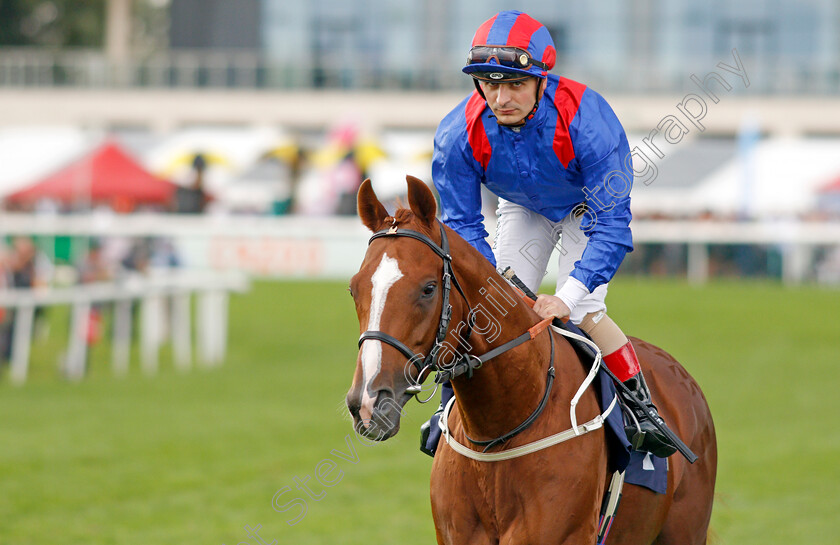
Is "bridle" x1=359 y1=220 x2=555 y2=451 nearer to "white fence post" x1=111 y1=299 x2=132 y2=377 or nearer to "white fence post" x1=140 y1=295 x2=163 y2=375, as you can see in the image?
"white fence post" x1=111 y1=299 x2=132 y2=377

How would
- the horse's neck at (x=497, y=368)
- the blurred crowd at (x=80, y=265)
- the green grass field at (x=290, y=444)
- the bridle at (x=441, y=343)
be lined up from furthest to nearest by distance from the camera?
the blurred crowd at (x=80, y=265) → the green grass field at (x=290, y=444) → the horse's neck at (x=497, y=368) → the bridle at (x=441, y=343)

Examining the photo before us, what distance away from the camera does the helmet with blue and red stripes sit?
346cm

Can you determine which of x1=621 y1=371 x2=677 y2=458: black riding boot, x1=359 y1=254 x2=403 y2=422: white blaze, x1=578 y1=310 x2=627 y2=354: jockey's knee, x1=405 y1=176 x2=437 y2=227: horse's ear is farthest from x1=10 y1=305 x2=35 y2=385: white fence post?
x1=359 y1=254 x2=403 y2=422: white blaze

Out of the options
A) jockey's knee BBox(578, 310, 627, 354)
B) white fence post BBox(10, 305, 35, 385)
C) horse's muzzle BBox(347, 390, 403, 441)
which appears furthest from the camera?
white fence post BBox(10, 305, 35, 385)

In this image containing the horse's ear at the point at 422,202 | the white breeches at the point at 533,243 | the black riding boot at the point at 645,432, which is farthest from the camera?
the white breeches at the point at 533,243

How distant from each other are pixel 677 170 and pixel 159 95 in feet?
58.0

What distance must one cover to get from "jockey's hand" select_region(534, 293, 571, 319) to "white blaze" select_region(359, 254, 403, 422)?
0.71 metres

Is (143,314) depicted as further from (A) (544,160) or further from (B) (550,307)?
(B) (550,307)

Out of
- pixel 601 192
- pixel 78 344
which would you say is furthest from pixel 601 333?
pixel 78 344

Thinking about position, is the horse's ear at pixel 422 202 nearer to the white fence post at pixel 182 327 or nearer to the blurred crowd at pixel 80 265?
the blurred crowd at pixel 80 265

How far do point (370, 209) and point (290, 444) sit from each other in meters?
6.75

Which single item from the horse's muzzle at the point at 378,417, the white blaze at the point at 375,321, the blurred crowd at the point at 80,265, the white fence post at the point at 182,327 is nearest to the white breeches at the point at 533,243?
the white blaze at the point at 375,321

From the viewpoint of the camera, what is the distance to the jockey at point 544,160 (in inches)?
138

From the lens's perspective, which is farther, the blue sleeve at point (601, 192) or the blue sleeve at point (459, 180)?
the blue sleeve at point (459, 180)
